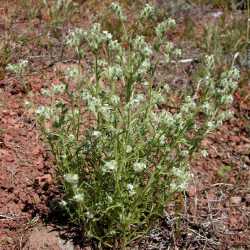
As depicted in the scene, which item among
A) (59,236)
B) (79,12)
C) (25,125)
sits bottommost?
(59,236)

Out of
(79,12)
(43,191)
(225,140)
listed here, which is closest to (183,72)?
(225,140)

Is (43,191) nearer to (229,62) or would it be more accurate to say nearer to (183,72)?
(183,72)

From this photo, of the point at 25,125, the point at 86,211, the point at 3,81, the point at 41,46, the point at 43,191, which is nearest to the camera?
the point at 86,211

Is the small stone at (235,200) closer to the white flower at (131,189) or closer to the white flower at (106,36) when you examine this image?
the white flower at (131,189)

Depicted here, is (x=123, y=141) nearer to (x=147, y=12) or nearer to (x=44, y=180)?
(x=147, y=12)

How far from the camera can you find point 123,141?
9.02ft

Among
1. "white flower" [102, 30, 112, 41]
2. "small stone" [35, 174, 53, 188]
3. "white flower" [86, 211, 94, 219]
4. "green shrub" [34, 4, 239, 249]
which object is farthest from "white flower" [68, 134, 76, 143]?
"small stone" [35, 174, 53, 188]

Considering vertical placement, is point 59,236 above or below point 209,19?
below

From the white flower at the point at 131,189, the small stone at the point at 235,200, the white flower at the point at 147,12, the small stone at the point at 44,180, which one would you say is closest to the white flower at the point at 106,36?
the white flower at the point at 147,12

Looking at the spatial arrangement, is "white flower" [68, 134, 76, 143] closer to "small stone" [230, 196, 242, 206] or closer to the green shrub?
the green shrub

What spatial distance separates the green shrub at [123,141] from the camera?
2.64 m

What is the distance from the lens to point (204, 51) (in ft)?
15.5

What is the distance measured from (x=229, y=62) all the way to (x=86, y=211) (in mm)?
2162

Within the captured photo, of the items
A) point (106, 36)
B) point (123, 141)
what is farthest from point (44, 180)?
point (106, 36)
